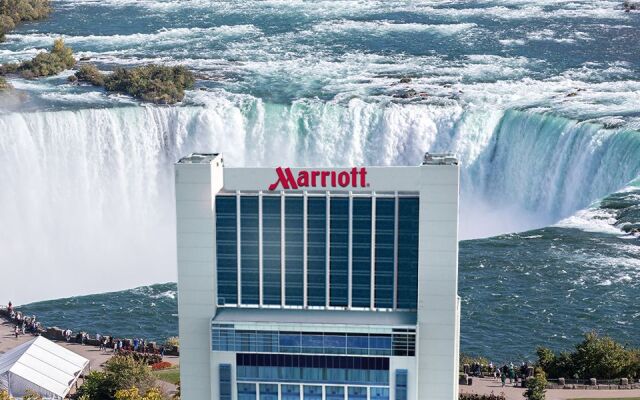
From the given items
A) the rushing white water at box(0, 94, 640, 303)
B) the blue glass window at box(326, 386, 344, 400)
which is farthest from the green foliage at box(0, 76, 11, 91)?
the blue glass window at box(326, 386, 344, 400)

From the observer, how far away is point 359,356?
46.0 m

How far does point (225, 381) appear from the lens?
46.8 m

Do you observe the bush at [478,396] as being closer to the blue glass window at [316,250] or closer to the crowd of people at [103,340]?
the blue glass window at [316,250]

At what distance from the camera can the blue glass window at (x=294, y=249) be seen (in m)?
45.9

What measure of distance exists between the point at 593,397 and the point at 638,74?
54203 mm

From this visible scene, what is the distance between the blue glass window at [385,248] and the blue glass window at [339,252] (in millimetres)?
1123

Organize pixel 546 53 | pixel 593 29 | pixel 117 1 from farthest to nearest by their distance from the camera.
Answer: pixel 117 1 < pixel 593 29 < pixel 546 53

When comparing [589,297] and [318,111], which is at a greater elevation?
[318,111]

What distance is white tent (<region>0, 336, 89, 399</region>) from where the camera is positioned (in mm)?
54656

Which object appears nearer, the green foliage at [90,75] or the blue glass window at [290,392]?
the blue glass window at [290,392]

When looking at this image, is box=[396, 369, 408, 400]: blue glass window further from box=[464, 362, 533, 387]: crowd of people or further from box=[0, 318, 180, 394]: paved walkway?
box=[0, 318, 180, 394]: paved walkway

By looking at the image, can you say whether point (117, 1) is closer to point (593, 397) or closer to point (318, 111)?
point (318, 111)

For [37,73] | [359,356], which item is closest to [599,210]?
[359,356]

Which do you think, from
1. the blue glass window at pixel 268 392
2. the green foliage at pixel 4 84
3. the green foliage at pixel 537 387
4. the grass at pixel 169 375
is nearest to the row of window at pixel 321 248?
the blue glass window at pixel 268 392
